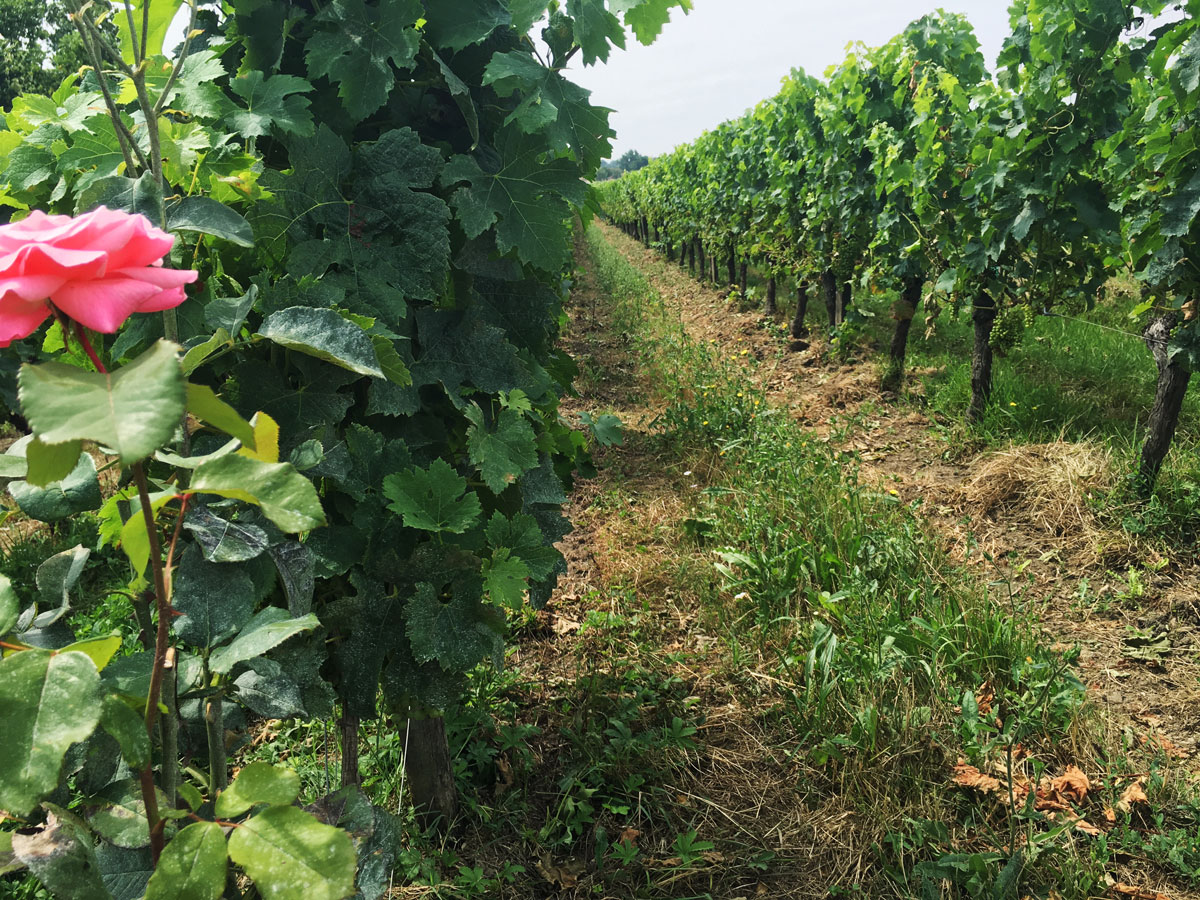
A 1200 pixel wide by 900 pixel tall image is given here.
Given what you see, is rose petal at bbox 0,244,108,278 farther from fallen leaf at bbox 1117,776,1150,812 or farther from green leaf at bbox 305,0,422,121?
fallen leaf at bbox 1117,776,1150,812

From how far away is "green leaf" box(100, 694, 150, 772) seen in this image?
2.27 ft

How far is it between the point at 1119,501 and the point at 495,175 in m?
3.88

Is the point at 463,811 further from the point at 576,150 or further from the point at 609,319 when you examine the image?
the point at 609,319

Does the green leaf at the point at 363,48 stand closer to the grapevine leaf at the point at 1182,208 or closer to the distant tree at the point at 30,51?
the grapevine leaf at the point at 1182,208

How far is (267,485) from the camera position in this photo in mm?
663

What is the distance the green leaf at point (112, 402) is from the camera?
511 mm

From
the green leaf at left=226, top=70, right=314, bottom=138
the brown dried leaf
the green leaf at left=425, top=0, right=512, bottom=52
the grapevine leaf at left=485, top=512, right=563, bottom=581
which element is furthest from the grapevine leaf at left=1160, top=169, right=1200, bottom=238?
the green leaf at left=226, top=70, right=314, bottom=138

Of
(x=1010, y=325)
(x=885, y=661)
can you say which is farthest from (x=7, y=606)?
(x=1010, y=325)

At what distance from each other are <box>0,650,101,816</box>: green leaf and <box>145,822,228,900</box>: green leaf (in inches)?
7.0

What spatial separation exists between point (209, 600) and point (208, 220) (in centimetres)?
51

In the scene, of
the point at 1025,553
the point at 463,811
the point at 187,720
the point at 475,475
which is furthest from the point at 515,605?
the point at 1025,553

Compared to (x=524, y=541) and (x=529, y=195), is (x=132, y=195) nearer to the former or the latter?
(x=529, y=195)

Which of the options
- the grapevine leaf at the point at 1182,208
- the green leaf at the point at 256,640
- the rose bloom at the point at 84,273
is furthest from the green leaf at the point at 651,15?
the grapevine leaf at the point at 1182,208

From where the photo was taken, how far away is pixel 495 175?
1.70 meters
